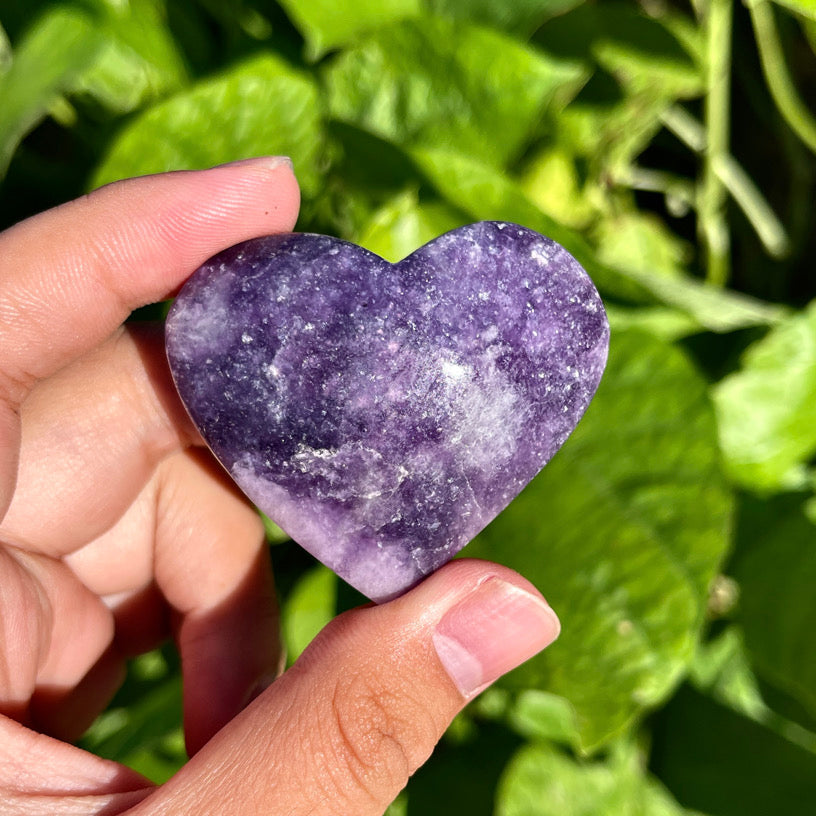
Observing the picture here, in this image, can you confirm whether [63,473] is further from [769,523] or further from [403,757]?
[769,523]

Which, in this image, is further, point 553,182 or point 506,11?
point 553,182

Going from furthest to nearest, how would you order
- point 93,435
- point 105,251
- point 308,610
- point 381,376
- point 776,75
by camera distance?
point 776,75, point 308,610, point 93,435, point 105,251, point 381,376

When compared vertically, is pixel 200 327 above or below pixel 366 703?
above

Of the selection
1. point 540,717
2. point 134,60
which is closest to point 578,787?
point 540,717

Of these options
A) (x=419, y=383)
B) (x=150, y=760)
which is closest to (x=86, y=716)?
(x=150, y=760)

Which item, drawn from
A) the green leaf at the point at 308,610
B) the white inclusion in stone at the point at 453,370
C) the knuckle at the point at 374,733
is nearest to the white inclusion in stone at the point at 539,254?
the white inclusion in stone at the point at 453,370

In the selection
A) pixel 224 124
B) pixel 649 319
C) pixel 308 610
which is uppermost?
pixel 224 124

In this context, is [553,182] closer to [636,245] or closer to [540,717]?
[636,245]
